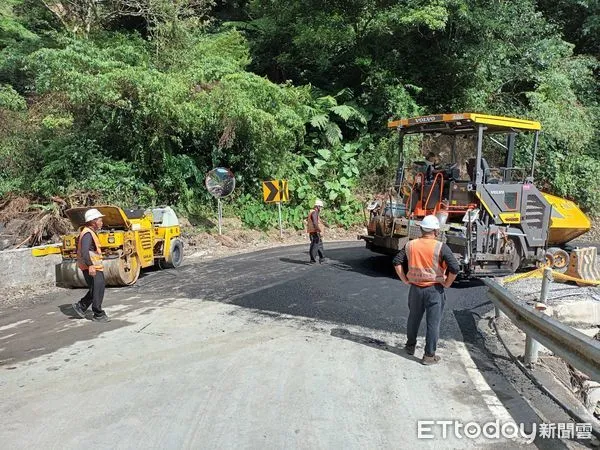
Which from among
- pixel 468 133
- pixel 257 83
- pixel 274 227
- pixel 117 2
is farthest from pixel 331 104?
pixel 468 133

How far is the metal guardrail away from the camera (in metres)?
3.85

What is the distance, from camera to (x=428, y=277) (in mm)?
5570

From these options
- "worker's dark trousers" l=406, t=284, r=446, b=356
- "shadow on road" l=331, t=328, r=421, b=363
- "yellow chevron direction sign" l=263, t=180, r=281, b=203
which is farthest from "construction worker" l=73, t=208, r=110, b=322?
"yellow chevron direction sign" l=263, t=180, r=281, b=203

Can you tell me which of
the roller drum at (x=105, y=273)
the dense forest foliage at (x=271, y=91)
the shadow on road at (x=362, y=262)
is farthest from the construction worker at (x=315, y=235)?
the dense forest foliage at (x=271, y=91)

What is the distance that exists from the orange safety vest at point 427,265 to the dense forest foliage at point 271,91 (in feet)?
32.7

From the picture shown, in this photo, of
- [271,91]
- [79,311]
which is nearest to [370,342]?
[79,311]

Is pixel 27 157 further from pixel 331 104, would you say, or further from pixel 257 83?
pixel 331 104

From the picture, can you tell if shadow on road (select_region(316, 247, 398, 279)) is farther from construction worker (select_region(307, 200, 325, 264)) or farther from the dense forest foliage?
the dense forest foliage

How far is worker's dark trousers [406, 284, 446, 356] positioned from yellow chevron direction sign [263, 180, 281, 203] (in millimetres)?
10367

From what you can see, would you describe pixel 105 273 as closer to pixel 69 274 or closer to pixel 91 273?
pixel 69 274

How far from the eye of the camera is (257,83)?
52.8 feet

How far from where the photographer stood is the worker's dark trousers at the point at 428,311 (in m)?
5.44

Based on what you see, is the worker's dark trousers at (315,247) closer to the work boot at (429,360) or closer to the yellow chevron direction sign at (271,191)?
the yellow chevron direction sign at (271,191)

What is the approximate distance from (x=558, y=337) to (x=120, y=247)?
7.54 m
